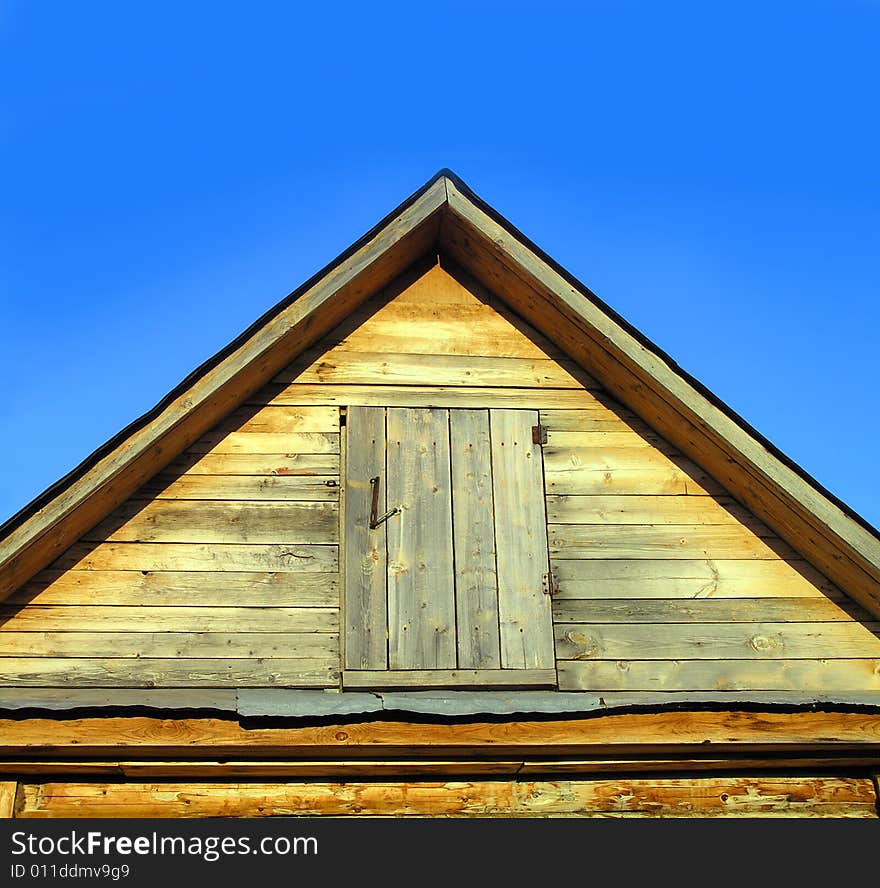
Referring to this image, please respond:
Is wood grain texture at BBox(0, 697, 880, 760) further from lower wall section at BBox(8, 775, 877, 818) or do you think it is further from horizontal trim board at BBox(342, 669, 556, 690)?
horizontal trim board at BBox(342, 669, 556, 690)

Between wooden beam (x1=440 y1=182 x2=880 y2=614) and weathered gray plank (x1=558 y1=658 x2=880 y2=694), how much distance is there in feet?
1.64

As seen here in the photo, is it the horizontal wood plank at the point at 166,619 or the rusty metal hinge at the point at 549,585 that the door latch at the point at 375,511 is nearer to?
the horizontal wood plank at the point at 166,619

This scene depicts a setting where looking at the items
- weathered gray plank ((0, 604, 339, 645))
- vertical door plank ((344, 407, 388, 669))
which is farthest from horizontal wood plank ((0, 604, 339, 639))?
vertical door plank ((344, 407, 388, 669))

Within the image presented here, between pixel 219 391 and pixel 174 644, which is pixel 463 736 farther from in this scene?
pixel 219 391

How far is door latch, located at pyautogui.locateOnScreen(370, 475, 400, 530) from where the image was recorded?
700 centimetres

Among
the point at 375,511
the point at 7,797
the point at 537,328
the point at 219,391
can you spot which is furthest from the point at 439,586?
the point at 7,797

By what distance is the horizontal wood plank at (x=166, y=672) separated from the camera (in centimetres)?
636

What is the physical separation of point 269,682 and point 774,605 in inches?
124

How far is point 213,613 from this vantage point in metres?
6.64

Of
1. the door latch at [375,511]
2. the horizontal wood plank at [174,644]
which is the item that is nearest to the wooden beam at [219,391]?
the horizontal wood plank at [174,644]

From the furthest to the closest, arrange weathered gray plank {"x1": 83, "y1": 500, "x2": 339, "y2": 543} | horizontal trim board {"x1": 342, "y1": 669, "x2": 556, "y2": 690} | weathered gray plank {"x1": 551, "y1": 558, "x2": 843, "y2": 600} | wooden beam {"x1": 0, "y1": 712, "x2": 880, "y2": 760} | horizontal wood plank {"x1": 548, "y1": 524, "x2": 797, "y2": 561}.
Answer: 1. horizontal wood plank {"x1": 548, "y1": 524, "x2": 797, "y2": 561}
2. weathered gray plank {"x1": 551, "y1": 558, "x2": 843, "y2": 600}
3. weathered gray plank {"x1": 83, "y1": 500, "x2": 339, "y2": 543}
4. horizontal trim board {"x1": 342, "y1": 669, "x2": 556, "y2": 690}
5. wooden beam {"x1": 0, "y1": 712, "x2": 880, "y2": 760}

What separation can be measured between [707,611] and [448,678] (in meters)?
1.70

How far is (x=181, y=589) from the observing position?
6691mm

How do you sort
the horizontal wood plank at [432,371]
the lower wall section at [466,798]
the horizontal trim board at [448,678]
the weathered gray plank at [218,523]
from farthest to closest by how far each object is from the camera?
the horizontal wood plank at [432,371]
the weathered gray plank at [218,523]
the horizontal trim board at [448,678]
the lower wall section at [466,798]
